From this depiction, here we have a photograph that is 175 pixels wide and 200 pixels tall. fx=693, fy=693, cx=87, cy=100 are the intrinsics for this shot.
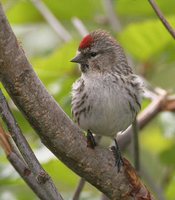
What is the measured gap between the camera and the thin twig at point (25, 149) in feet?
7.36

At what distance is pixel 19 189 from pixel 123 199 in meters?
1.55

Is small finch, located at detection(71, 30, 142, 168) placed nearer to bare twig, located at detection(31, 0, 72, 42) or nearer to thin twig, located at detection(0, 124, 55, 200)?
bare twig, located at detection(31, 0, 72, 42)

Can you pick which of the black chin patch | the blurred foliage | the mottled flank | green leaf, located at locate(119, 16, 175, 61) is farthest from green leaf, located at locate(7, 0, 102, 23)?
the black chin patch

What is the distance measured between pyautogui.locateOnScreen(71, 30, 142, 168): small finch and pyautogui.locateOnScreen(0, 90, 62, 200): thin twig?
1.18m

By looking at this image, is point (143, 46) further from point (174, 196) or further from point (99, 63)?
point (174, 196)

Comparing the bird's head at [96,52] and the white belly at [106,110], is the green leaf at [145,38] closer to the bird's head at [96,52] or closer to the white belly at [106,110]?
the bird's head at [96,52]

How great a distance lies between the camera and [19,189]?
14.0 feet

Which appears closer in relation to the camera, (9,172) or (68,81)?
(9,172)

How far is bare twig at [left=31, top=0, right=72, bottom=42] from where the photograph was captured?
4355 millimetres

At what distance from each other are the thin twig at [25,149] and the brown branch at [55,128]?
61 millimetres

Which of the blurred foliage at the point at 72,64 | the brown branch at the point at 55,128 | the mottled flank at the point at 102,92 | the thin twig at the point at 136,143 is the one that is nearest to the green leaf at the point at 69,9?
the blurred foliage at the point at 72,64

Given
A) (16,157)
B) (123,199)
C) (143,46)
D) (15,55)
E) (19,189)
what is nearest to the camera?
(15,55)

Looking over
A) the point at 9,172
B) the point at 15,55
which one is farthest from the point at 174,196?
the point at 15,55

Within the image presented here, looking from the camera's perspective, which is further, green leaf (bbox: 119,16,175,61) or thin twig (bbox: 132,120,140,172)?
green leaf (bbox: 119,16,175,61)
